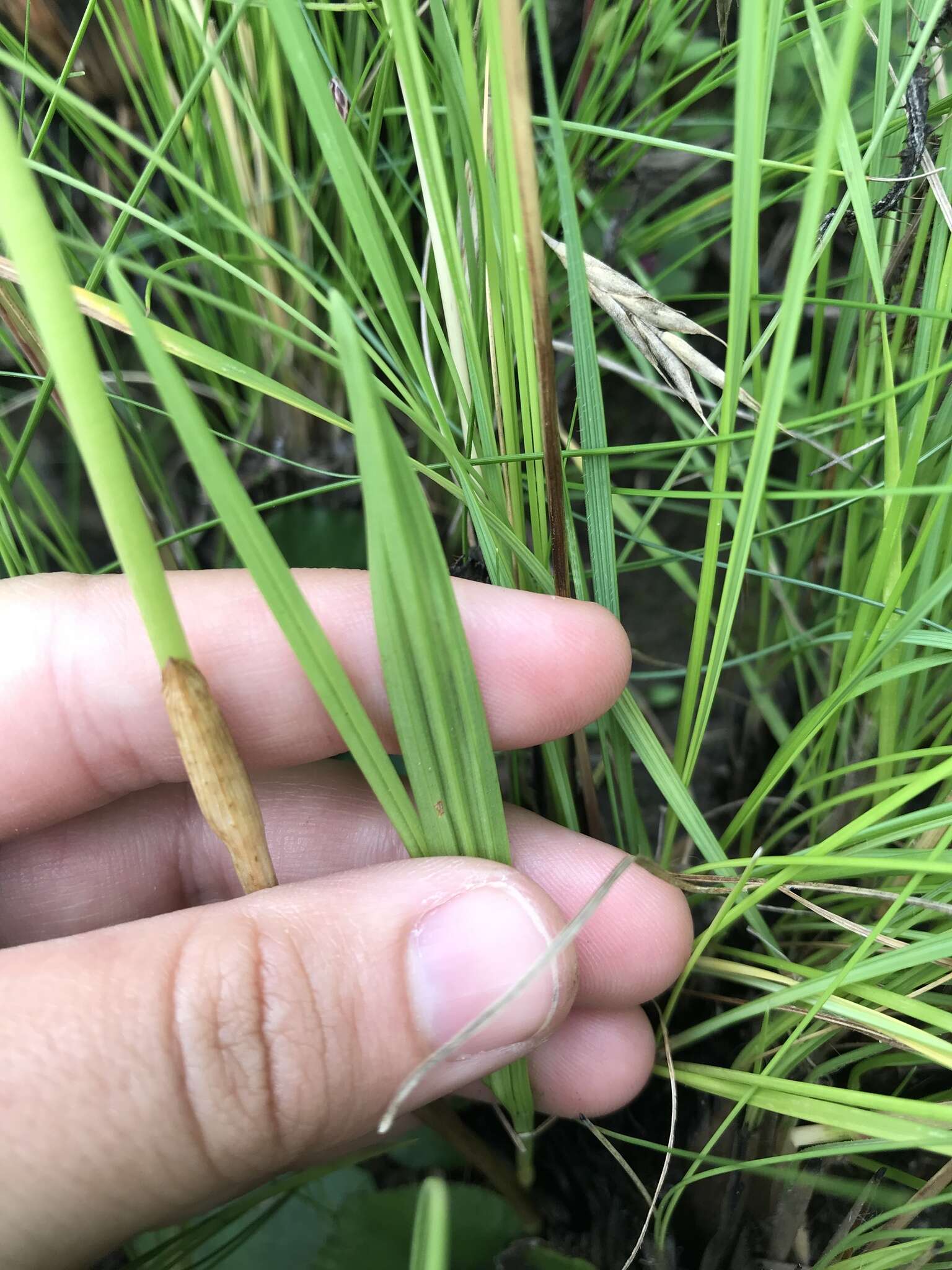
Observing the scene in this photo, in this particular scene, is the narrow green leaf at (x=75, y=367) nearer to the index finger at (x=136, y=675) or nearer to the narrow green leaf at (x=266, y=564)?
the narrow green leaf at (x=266, y=564)

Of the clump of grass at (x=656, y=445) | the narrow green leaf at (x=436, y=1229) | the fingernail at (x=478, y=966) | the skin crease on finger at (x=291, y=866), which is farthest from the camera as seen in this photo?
the skin crease on finger at (x=291, y=866)

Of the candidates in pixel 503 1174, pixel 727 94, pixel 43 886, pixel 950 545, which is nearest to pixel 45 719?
pixel 43 886

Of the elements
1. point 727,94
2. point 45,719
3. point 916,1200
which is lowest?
point 916,1200

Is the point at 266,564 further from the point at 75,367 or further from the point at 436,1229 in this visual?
the point at 436,1229

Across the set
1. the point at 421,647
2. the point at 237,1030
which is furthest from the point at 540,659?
the point at 237,1030

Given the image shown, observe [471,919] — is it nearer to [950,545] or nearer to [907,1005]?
[907,1005]

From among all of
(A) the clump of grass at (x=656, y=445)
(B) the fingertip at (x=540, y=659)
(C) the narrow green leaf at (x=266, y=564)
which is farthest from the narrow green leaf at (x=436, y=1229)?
(B) the fingertip at (x=540, y=659)

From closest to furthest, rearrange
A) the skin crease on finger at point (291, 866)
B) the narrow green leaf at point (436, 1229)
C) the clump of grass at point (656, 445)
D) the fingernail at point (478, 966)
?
the narrow green leaf at point (436, 1229)
the clump of grass at point (656, 445)
the fingernail at point (478, 966)
the skin crease on finger at point (291, 866)
